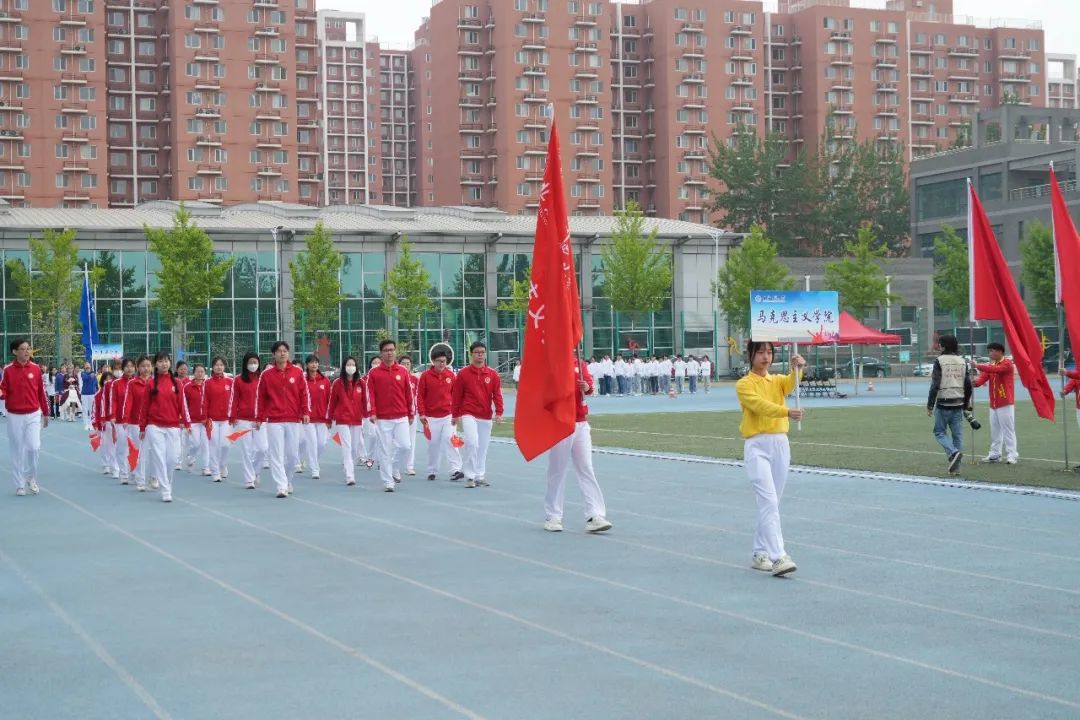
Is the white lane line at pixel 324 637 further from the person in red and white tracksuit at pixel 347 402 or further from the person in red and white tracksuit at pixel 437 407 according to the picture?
the person in red and white tracksuit at pixel 437 407

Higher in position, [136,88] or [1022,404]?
[136,88]

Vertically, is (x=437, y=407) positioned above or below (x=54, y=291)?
below

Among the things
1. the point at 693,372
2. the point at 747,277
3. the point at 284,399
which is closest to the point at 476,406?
the point at 284,399

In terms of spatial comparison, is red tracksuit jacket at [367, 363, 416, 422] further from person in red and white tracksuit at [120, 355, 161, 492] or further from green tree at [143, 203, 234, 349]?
green tree at [143, 203, 234, 349]

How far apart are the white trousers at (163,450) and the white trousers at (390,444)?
8.66ft

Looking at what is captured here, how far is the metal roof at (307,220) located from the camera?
6366 cm

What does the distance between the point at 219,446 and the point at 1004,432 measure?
11210 millimetres

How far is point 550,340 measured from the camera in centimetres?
1238

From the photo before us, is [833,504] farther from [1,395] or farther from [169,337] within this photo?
[169,337]

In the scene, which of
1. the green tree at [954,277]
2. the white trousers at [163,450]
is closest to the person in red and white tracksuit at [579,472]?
the white trousers at [163,450]

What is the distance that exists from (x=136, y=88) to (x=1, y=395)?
91166mm

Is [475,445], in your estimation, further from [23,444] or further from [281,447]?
[23,444]

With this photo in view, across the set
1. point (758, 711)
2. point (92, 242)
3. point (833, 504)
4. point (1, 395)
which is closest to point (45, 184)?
point (92, 242)

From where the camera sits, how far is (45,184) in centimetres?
9662
